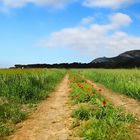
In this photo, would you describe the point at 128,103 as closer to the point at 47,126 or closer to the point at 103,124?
the point at 47,126

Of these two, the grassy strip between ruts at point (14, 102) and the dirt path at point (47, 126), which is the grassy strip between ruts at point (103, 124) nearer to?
the dirt path at point (47, 126)

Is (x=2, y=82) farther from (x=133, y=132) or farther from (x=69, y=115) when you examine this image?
(x=133, y=132)

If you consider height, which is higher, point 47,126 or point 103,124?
point 103,124

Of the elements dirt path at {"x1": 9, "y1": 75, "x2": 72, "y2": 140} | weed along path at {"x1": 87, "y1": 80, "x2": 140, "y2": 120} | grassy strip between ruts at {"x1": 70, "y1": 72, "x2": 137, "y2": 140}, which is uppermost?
grassy strip between ruts at {"x1": 70, "y1": 72, "x2": 137, "y2": 140}

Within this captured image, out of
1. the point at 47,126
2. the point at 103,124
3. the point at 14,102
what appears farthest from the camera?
the point at 14,102

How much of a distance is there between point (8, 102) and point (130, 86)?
Result: 8037 mm

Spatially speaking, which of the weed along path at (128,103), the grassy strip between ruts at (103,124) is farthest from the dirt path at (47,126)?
the weed along path at (128,103)

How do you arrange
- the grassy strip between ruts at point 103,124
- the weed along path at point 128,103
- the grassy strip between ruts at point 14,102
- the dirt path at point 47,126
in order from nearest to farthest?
the grassy strip between ruts at point 103,124, the dirt path at point 47,126, the grassy strip between ruts at point 14,102, the weed along path at point 128,103

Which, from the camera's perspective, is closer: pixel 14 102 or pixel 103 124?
pixel 103 124

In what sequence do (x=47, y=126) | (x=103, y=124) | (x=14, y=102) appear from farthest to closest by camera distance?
(x=14, y=102) → (x=47, y=126) → (x=103, y=124)

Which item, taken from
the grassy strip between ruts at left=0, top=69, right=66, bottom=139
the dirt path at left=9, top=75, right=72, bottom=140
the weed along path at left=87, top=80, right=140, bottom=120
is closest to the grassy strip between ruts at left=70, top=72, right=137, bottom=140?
the dirt path at left=9, top=75, right=72, bottom=140

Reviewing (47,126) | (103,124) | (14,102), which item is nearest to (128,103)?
(14,102)

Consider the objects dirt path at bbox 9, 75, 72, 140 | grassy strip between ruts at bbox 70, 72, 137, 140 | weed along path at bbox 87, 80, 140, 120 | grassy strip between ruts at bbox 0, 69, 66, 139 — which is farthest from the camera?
weed along path at bbox 87, 80, 140, 120

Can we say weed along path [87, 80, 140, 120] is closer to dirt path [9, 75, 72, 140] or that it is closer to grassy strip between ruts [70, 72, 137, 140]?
grassy strip between ruts [70, 72, 137, 140]
